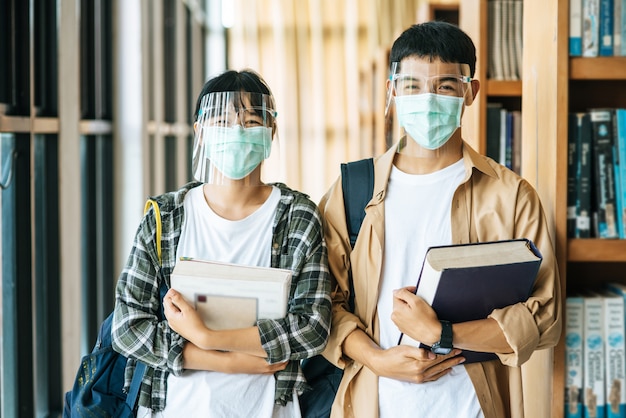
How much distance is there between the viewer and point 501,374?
170 centimetres

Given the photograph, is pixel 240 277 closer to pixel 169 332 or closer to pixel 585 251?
pixel 169 332

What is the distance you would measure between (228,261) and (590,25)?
3.39 feet

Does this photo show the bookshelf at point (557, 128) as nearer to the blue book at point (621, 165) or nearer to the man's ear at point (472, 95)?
the blue book at point (621, 165)

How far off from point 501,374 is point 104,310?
2.42m

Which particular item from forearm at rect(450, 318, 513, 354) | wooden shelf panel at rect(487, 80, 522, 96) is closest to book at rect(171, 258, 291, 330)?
forearm at rect(450, 318, 513, 354)

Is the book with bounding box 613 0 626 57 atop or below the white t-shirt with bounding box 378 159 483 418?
atop

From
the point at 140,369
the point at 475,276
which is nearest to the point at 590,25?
the point at 475,276

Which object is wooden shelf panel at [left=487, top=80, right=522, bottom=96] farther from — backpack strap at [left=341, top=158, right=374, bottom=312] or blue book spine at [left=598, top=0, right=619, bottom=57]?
backpack strap at [left=341, top=158, right=374, bottom=312]

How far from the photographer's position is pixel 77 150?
2.85 meters

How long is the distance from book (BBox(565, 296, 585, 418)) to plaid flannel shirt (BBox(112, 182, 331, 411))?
0.66m

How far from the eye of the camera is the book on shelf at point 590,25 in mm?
1818

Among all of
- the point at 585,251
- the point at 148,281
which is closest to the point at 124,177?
the point at 148,281

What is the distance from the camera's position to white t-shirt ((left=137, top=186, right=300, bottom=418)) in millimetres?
1591

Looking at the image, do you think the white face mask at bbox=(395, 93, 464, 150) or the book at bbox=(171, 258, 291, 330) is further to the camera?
the white face mask at bbox=(395, 93, 464, 150)
